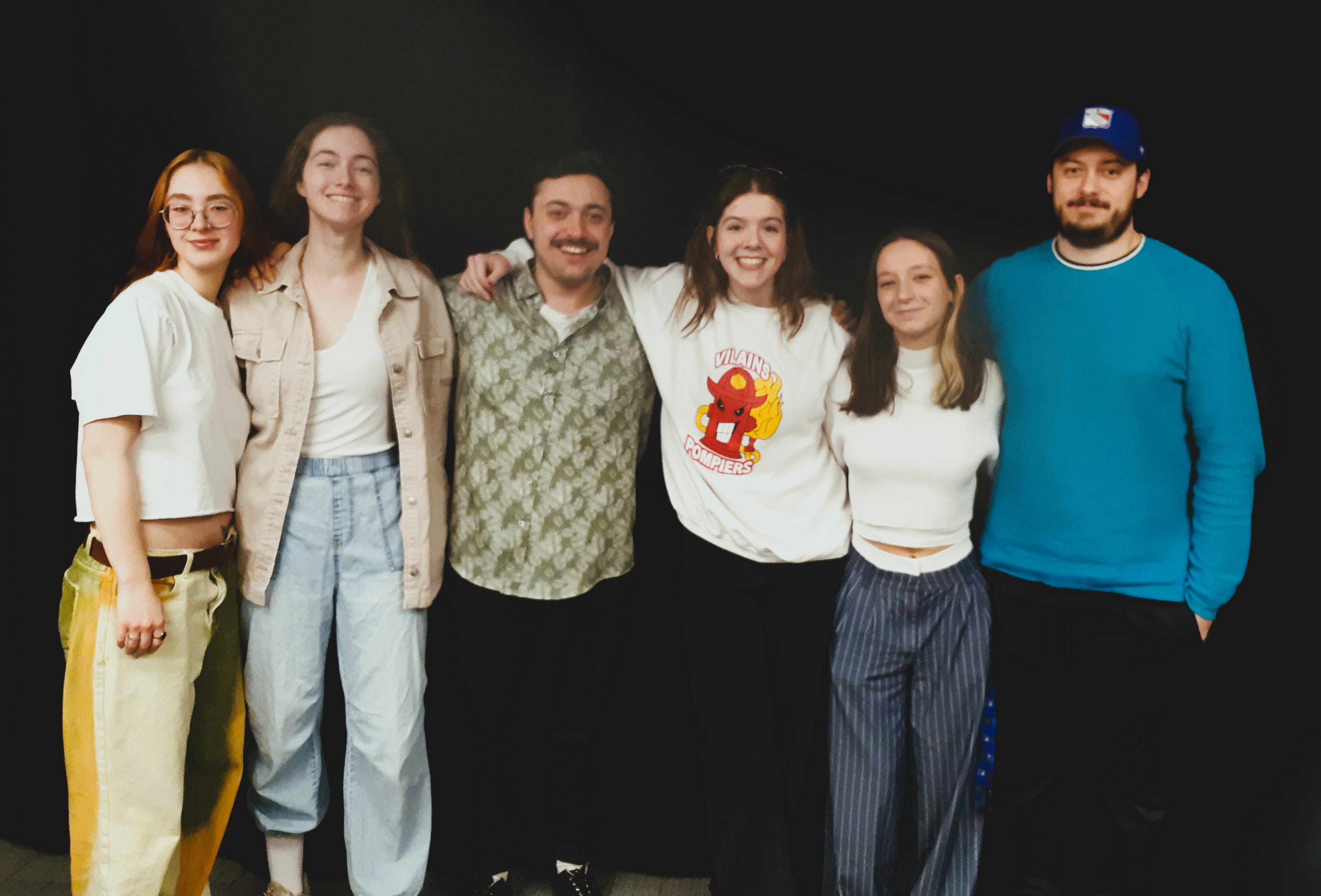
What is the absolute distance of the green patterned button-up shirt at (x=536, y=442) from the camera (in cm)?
214

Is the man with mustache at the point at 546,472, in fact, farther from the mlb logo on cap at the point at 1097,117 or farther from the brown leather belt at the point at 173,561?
the mlb logo on cap at the point at 1097,117

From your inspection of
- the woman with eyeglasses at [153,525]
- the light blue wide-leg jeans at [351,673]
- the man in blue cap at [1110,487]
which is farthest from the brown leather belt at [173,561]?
the man in blue cap at [1110,487]

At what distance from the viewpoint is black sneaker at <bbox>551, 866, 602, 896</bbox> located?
2383 millimetres

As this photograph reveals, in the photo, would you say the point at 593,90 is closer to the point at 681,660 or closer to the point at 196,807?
the point at 681,660

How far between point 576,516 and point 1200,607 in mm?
1397

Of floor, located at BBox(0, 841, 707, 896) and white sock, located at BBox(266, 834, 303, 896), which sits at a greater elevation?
white sock, located at BBox(266, 834, 303, 896)

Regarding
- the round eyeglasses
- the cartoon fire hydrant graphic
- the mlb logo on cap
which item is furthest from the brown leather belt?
the mlb logo on cap

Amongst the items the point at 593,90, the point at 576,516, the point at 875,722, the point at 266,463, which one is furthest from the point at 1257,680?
the point at 266,463

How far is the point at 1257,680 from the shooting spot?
2.31 meters

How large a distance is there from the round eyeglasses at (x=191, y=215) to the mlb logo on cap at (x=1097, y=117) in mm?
1869

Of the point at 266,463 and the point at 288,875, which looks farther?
the point at 288,875

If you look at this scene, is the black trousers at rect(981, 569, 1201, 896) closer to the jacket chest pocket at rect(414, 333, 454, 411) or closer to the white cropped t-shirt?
the jacket chest pocket at rect(414, 333, 454, 411)

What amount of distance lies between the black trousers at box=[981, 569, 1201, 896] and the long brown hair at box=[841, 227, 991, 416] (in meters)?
0.47

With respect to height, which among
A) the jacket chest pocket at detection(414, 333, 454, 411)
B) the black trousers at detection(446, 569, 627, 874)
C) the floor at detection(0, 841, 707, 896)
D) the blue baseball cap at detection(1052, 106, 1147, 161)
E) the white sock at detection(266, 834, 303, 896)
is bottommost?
the floor at detection(0, 841, 707, 896)
